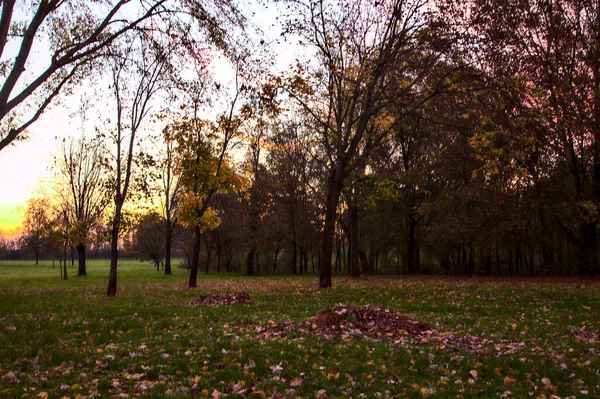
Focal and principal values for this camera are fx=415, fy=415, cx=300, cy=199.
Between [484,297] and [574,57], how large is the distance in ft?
64.6

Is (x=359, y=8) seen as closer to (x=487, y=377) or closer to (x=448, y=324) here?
(x=448, y=324)

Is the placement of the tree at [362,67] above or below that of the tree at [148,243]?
above

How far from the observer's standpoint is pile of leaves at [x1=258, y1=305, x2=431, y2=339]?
11242 mm

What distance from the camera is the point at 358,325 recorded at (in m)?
11.9

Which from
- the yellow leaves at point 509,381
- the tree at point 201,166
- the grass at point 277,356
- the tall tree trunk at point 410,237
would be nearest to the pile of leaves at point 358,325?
the grass at point 277,356

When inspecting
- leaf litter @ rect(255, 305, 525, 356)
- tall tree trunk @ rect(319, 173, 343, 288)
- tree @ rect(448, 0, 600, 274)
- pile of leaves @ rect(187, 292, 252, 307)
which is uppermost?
tree @ rect(448, 0, 600, 274)

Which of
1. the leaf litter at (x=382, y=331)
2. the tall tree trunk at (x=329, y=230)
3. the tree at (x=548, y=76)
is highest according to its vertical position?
the tree at (x=548, y=76)

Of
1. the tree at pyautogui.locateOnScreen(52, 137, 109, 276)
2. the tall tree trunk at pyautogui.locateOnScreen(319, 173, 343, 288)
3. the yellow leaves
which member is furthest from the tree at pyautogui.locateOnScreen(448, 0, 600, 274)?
the tree at pyautogui.locateOnScreen(52, 137, 109, 276)

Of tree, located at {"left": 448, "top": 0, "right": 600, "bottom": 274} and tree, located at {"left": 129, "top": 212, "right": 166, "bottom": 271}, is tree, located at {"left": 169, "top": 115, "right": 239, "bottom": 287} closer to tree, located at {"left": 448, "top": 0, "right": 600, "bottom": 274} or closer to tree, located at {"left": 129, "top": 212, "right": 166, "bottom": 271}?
tree, located at {"left": 448, "top": 0, "right": 600, "bottom": 274}

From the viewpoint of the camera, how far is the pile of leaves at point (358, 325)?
1124 centimetres

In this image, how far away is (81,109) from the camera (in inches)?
837

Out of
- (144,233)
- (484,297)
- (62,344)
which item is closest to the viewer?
(62,344)

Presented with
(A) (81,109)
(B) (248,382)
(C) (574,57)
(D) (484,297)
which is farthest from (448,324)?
(C) (574,57)

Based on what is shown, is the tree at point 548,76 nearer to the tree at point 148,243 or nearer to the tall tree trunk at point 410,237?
the tall tree trunk at point 410,237
